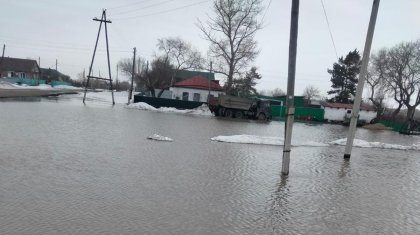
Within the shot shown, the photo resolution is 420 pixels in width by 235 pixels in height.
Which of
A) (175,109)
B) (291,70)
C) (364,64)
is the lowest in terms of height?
(175,109)

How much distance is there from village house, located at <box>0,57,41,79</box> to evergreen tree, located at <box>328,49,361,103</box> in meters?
70.8

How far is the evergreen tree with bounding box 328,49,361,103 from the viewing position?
2638 inches

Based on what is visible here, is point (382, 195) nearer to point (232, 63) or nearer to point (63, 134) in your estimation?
point (63, 134)

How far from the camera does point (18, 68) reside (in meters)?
93.9

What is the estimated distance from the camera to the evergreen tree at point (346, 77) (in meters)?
67.0

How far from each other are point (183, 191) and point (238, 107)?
3289 centimetres

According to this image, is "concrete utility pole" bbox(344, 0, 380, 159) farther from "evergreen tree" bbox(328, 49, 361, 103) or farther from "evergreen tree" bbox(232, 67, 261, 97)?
"evergreen tree" bbox(328, 49, 361, 103)

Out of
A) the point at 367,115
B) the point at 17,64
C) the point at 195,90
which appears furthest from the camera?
the point at 17,64

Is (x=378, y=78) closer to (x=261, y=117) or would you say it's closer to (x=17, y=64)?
(x=261, y=117)

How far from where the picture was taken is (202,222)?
218 inches

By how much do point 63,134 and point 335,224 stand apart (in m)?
10.3

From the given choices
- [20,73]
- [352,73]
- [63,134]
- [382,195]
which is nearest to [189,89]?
[352,73]

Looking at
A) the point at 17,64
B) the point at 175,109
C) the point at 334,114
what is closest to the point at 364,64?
the point at 175,109

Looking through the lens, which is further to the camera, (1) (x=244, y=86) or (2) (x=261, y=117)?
(1) (x=244, y=86)
